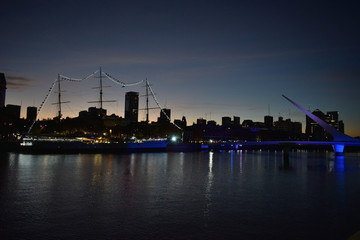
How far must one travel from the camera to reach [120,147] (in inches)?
3442

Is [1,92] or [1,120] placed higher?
[1,92]

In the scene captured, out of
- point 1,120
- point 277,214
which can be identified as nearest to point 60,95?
point 1,120

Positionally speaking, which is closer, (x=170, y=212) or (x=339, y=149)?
(x=170, y=212)

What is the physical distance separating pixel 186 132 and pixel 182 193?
171m

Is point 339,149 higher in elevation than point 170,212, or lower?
higher

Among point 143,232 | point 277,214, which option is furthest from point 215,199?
point 143,232

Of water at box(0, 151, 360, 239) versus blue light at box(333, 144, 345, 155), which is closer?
water at box(0, 151, 360, 239)

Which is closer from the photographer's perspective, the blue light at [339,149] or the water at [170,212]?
the water at [170,212]

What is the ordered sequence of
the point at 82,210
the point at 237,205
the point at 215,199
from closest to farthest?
the point at 82,210
the point at 237,205
the point at 215,199

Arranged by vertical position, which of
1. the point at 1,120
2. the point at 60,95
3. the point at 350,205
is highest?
the point at 60,95

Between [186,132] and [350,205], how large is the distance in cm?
17343

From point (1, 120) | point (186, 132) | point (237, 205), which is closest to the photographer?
point (237, 205)

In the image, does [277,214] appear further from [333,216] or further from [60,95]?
[60,95]

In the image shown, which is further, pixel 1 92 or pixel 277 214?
pixel 1 92
